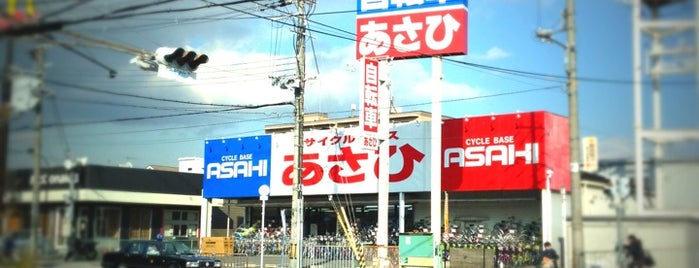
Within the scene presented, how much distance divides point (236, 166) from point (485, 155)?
1373 centimetres

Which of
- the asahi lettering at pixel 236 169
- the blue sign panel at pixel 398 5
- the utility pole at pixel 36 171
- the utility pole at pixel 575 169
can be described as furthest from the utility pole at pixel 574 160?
the asahi lettering at pixel 236 169

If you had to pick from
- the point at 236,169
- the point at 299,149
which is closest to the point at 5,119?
the point at 299,149

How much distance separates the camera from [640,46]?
351 cm

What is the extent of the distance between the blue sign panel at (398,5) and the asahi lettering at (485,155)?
587 cm

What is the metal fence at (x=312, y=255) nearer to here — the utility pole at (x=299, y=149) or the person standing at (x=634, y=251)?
the utility pole at (x=299, y=149)

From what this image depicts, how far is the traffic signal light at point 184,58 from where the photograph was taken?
7.58 m

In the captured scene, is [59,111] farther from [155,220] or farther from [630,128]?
[630,128]

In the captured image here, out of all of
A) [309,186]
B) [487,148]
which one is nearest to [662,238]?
[487,148]

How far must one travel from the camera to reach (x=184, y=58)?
28.9 feet

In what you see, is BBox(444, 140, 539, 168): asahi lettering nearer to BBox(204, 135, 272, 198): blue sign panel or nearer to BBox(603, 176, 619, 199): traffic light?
BBox(204, 135, 272, 198): blue sign panel

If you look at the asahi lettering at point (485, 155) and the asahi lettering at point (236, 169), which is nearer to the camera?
the asahi lettering at point (485, 155)

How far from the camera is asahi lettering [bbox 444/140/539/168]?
26922mm

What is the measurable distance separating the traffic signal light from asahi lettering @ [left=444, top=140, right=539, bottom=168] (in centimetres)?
1812

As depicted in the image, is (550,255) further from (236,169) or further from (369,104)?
(236,169)
